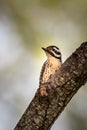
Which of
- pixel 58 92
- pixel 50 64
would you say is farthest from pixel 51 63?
pixel 58 92

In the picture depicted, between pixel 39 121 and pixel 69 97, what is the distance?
15cm

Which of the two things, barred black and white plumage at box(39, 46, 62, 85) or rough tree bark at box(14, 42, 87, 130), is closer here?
rough tree bark at box(14, 42, 87, 130)

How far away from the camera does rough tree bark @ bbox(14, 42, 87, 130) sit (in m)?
1.37

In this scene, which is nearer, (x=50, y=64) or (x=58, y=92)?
(x=58, y=92)

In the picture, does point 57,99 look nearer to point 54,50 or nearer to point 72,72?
point 72,72

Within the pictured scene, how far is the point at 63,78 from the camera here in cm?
139

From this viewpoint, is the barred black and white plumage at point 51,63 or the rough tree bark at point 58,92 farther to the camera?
the barred black and white plumage at point 51,63

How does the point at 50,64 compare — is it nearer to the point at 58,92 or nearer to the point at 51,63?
the point at 51,63

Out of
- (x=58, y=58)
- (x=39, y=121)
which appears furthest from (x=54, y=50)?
(x=39, y=121)

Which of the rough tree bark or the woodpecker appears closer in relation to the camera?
the rough tree bark

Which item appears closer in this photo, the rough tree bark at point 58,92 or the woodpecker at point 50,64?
the rough tree bark at point 58,92

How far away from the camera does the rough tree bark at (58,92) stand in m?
1.37

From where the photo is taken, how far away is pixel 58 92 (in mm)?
1399

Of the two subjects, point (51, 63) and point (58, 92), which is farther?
point (51, 63)
